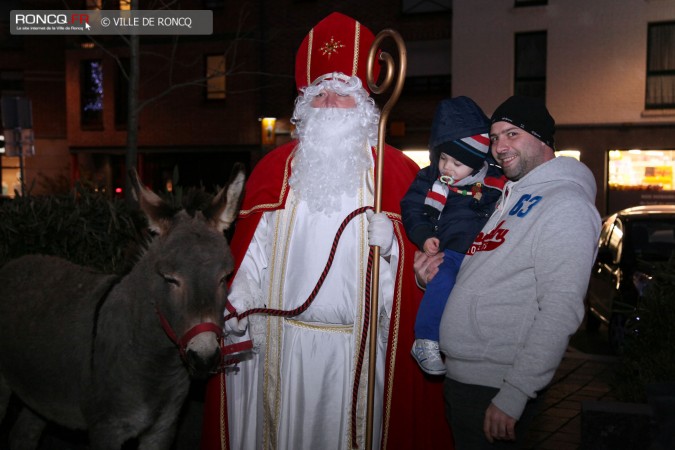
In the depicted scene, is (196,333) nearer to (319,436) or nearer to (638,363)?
(319,436)

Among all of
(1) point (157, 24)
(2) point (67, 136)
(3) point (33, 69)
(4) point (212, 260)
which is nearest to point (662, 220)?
(4) point (212, 260)

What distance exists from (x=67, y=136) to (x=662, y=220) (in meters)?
26.5

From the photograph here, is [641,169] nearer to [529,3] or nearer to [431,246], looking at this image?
[529,3]

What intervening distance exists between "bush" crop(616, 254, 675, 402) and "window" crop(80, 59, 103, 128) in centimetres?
2560

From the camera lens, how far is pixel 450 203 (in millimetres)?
3578

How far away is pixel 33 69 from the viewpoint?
31.5m

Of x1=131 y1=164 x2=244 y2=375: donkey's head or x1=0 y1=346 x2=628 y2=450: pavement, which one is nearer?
x1=131 y1=164 x2=244 y2=375: donkey's head

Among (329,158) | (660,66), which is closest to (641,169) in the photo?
(660,66)

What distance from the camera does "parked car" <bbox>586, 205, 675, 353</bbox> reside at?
884 cm

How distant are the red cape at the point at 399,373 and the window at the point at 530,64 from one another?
17953mm

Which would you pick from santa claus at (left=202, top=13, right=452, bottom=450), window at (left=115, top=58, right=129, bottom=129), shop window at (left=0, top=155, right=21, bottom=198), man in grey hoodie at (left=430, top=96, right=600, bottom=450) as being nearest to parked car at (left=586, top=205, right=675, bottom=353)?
santa claus at (left=202, top=13, right=452, bottom=450)

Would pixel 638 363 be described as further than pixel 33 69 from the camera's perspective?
No

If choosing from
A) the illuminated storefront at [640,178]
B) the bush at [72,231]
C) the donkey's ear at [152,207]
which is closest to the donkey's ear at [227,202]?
the donkey's ear at [152,207]

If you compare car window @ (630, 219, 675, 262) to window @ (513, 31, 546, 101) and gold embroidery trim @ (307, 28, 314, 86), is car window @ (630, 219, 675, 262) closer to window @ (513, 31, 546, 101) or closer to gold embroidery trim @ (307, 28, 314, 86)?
gold embroidery trim @ (307, 28, 314, 86)
